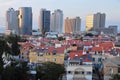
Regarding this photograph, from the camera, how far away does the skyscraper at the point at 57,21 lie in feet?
452

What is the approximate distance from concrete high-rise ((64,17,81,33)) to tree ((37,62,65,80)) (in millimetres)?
110955

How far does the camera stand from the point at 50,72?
24.1 m

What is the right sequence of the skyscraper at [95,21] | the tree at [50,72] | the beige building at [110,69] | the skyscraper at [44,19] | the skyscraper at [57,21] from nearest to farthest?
the tree at [50,72], the beige building at [110,69], the skyscraper at [44,19], the skyscraper at [95,21], the skyscraper at [57,21]

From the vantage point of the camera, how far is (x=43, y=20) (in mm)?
123375

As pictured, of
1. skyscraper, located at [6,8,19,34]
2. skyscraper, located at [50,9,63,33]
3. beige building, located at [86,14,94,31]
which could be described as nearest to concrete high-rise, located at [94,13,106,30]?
→ beige building, located at [86,14,94,31]

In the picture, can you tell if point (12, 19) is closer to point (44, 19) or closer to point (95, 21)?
point (44, 19)

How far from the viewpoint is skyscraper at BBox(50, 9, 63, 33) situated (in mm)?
137750

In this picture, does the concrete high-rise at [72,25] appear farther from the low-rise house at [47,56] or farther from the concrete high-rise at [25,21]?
the low-rise house at [47,56]

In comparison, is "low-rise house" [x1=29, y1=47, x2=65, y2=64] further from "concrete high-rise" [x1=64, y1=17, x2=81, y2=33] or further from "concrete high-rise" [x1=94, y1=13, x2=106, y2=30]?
"concrete high-rise" [x1=64, y1=17, x2=81, y2=33]

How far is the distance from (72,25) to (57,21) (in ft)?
25.1

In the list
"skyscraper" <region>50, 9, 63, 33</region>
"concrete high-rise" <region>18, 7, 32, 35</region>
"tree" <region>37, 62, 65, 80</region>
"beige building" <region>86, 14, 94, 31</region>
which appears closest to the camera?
"tree" <region>37, 62, 65, 80</region>

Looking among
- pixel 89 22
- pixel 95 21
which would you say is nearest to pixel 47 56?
pixel 95 21

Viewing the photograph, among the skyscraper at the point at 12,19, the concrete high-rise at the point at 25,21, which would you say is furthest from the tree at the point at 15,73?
the skyscraper at the point at 12,19

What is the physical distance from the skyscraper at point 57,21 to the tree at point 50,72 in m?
111
